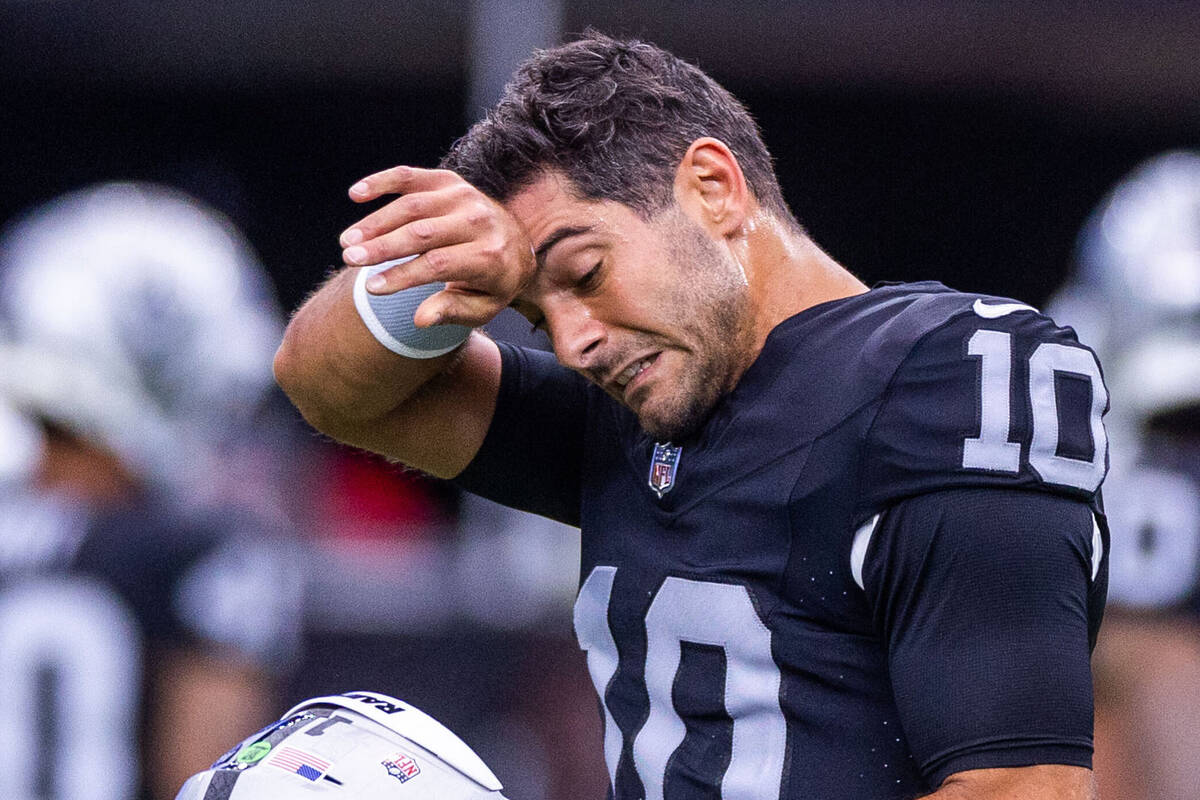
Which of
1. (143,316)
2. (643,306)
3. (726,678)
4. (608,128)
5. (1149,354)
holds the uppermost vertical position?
(608,128)

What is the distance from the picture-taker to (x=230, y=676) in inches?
104

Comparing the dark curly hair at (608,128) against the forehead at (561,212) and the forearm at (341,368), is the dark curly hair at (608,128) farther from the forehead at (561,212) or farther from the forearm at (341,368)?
the forearm at (341,368)

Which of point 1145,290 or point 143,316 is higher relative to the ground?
point 1145,290

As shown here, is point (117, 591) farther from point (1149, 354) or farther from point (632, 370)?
point (1149, 354)

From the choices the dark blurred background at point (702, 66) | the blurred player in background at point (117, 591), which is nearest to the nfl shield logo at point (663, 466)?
the blurred player in background at point (117, 591)

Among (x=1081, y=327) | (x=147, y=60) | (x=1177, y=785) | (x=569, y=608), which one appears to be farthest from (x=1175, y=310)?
(x=147, y=60)

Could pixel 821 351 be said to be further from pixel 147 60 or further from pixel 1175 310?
pixel 147 60

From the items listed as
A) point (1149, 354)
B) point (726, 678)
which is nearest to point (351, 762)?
point (726, 678)

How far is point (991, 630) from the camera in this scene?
1.02 metres

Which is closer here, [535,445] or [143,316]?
[535,445]

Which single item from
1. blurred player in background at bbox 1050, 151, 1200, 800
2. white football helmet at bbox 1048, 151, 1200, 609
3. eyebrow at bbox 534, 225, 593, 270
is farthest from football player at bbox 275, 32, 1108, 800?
white football helmet at bbox 1048, 151, 1200, 609

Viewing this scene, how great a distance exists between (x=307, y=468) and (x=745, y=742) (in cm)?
292

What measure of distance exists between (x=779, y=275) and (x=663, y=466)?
0.20 m

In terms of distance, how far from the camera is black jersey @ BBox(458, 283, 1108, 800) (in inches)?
40.1
